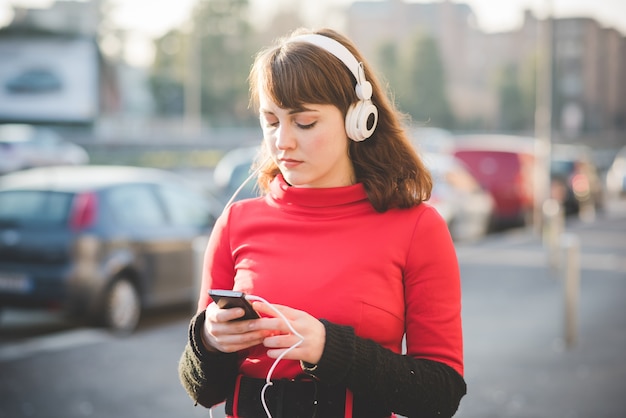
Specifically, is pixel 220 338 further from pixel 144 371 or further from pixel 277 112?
pixel 144 371

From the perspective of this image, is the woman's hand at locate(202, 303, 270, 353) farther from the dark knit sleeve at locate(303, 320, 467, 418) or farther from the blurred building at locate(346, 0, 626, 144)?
the blurred building at locate(346, 0, 626, 144)

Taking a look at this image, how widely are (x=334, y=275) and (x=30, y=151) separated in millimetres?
28075

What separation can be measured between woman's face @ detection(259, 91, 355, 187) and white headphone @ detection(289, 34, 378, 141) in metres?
0.03

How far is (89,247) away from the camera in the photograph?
27.5ft

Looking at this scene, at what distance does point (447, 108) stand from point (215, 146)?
3210 cm

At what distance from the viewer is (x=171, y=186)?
33.3 ft

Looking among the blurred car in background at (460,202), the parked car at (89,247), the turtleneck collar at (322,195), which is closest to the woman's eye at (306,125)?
Result: the turtleneck collar at (322,195)

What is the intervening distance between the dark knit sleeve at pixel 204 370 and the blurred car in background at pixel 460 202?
12.2 meters

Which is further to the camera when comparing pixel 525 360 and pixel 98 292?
pixel 98 292

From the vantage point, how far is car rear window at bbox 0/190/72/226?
8.39m

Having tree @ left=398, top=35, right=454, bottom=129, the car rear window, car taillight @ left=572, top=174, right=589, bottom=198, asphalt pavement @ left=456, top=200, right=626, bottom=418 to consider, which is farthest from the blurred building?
the car rear window

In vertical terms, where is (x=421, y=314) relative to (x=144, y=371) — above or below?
above

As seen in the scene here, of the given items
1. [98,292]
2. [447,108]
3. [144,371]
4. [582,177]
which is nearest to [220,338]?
[144,371]

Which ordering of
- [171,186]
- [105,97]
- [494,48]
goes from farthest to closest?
[494,48] < [105,97] < [171,186]
